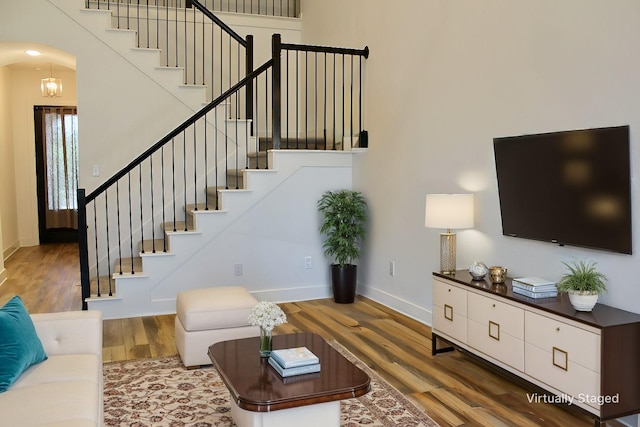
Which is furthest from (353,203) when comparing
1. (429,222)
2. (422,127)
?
(429,222)

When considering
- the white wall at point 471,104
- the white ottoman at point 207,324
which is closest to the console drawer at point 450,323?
the white wall at point 471,104

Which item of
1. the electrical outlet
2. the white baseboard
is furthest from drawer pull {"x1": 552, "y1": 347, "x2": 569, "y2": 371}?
the electrical outlet

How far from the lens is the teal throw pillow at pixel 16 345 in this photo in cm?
235

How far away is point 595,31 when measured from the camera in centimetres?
313

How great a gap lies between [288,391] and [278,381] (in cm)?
12

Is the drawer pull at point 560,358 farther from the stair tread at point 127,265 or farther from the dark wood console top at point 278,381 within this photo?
the stair tread at point 127,265

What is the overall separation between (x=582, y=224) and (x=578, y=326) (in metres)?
0.67

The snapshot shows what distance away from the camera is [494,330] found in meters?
3.42

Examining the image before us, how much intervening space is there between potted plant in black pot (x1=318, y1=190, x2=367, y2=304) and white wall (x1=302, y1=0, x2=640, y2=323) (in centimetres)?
21

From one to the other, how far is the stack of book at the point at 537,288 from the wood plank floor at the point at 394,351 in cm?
58

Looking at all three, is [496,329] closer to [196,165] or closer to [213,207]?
[213,207]

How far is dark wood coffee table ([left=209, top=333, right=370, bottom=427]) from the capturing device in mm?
2406

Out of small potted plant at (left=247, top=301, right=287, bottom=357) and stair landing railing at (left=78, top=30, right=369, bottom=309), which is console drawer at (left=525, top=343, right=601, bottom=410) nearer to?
small potted plant at (left=247, top=301, right=287, bottom=357)

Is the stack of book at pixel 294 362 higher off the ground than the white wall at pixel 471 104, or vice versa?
the white wall at pixel 471 104
